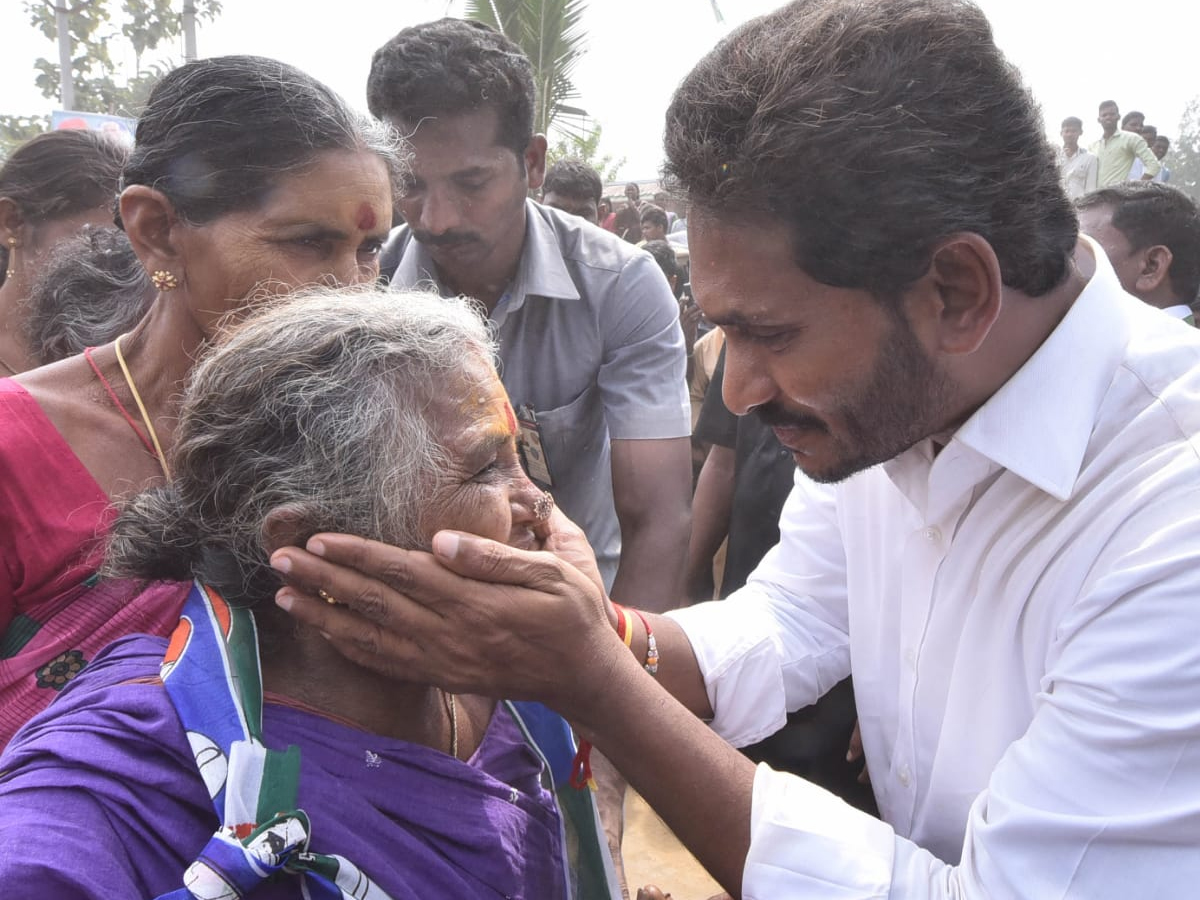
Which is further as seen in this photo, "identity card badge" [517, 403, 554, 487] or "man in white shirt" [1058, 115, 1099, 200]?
"man in white shirt" [1058, 115, 1099, 200]

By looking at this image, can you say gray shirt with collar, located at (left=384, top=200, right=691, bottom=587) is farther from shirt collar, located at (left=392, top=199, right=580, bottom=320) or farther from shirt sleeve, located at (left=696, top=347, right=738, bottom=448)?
shirt sleeve, located at (left=696, top=347, right=738, bottom=448)

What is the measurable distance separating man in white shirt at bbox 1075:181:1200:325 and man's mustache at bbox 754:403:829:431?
12.2 ft

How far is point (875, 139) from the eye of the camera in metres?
1.66

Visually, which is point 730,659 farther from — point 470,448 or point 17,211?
point 17,211

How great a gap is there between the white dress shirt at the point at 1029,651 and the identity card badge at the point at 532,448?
1023 millimetres

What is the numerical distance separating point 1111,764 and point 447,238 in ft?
8.34

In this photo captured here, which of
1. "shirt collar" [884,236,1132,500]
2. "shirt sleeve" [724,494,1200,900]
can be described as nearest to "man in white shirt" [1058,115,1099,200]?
"shirt collar" [884,236,1132,500]

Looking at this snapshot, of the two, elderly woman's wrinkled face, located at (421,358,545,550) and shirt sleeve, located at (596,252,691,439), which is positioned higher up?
elderly woman's wrinkled face, located at (421,358,545,550)

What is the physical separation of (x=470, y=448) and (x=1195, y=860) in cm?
141

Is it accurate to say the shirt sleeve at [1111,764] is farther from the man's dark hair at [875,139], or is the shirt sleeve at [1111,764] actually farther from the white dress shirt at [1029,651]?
the man's dark hair at [875,139]

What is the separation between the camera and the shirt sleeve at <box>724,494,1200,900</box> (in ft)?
4.88

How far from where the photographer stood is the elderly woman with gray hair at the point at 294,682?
4.64ft

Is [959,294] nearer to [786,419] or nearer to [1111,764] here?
[786,419]

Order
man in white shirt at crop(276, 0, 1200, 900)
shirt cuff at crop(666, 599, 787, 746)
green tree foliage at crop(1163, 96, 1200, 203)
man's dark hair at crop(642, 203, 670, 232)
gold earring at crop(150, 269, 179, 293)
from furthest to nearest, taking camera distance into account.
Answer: green tree foliage at crop(1163, 96, 1200, 203)
man's dark hair at crop(642, 203, 670, 232)
shirt cuff at crop(666, 599, 787, 746)
gold earring at crop(150, 269, 179, 293)
man in white shirt at crop(276, 0, 1200, 900)
